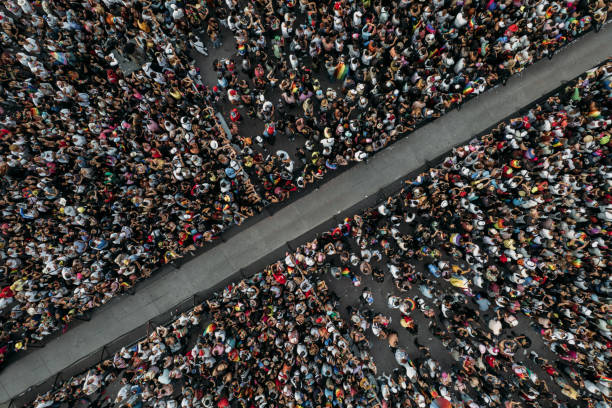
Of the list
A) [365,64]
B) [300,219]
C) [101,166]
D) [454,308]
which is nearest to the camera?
[454,308]

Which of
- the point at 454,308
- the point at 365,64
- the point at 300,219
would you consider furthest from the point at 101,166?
the point at 454,308

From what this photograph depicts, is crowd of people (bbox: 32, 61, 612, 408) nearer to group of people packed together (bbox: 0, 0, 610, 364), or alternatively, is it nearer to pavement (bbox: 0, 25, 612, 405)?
pavement (bbox: 0, 25, 612, 405)

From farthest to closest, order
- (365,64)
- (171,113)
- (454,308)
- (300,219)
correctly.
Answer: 1. (300,219)
2. (365,64)
3. (171,113)
4. (454,308)

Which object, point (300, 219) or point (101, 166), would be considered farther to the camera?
point (300, 219)

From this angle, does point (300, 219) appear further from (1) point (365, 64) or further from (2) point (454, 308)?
(1) point (365, 64)

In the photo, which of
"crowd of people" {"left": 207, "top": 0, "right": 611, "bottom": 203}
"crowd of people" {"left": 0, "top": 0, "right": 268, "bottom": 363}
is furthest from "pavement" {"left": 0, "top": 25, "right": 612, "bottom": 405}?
"crowd of people" {"left": 0, "top": 0, "right": 268, "bottom": 363}

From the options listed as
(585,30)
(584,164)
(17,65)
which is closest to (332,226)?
(584,164)

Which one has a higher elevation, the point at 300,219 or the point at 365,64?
the point at 365,64

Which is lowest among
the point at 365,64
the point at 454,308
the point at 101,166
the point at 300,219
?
the point at 454,308
